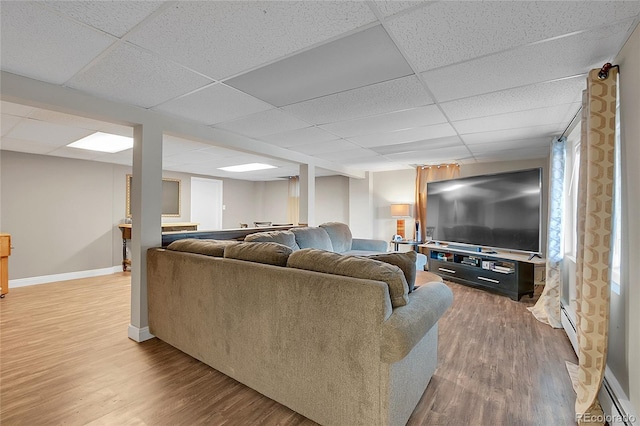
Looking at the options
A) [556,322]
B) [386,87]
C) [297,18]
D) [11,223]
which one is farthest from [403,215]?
[11,223]

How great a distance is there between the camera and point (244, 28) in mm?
1552

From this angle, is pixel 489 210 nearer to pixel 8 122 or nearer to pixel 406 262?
pixel 406 262

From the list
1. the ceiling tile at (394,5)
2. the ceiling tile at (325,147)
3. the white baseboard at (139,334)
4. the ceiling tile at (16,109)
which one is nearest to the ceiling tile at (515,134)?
the ceiling tile at (325,147)

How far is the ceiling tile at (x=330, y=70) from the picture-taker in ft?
5.61

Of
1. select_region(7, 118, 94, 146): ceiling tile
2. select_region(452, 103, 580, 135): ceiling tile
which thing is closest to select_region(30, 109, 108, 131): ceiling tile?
select_region(7, 118, 94, 146): ceiling tile

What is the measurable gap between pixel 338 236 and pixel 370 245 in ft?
2.41

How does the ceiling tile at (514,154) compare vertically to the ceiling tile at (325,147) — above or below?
above

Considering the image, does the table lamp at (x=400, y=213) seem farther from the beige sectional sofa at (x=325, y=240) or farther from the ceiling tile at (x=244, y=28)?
the ceiling tile at (x=244, y=28)

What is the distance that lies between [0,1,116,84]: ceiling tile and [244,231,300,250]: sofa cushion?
199 cm

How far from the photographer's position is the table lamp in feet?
20.0

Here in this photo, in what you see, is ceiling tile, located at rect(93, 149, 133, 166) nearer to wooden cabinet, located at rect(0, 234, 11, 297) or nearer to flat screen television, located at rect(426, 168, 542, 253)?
wooden cabinet, located at rect(0, 234, 11, 297)

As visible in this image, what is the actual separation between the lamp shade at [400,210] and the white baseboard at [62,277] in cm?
575

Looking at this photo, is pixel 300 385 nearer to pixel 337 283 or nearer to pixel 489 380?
pixel 337 283

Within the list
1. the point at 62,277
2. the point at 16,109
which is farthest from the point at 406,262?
the point at 62,277
